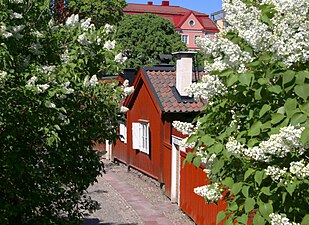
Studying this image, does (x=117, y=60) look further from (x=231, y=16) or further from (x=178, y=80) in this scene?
(x=178, y=80)

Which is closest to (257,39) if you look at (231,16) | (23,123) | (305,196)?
(231,16)

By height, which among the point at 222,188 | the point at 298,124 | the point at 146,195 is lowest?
the point at 146,195

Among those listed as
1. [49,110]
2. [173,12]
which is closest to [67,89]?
[49,110]

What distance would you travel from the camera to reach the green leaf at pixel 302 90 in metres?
2.71

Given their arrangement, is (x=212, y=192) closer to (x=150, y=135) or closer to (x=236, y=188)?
(x=236, y=188)

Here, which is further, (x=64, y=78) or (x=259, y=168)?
(x=64, y=78)

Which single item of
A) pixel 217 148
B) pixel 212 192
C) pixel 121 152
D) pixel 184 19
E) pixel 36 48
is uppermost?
pixel 184 19

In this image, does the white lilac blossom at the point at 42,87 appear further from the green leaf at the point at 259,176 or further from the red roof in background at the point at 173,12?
the red roof in background at the point at 173,12

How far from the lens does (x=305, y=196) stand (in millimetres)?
2748

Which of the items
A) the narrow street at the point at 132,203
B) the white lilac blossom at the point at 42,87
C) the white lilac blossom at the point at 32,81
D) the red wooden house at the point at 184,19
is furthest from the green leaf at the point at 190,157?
Answer: the red wooden house at the point at 184,19

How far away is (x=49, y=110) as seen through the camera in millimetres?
4840

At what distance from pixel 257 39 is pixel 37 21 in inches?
138

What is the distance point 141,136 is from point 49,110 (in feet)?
42.9

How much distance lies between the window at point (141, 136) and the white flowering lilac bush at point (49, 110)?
34.7 feet
